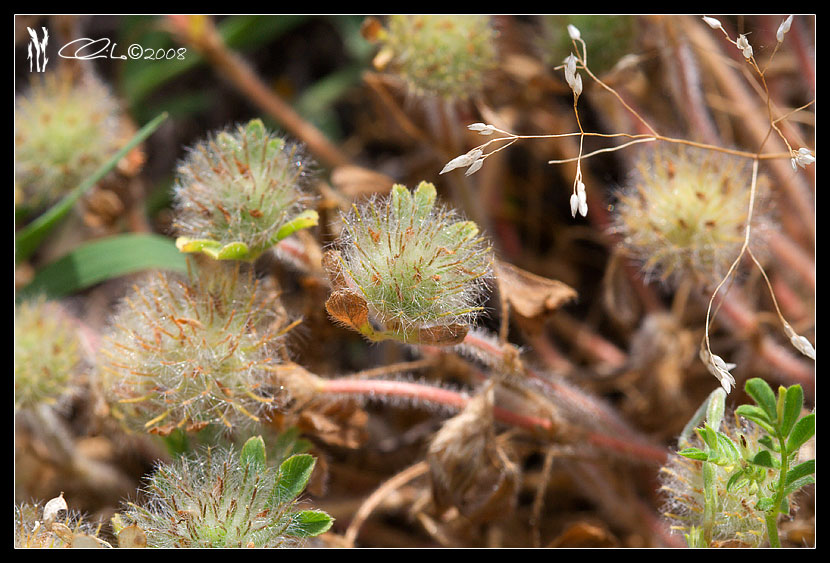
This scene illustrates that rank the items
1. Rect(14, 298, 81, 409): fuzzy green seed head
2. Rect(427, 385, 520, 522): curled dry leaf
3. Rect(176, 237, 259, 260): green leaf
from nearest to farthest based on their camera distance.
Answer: Rect(176, 237, 259, 260): green leaf < Rect(427, 385, 520, 522): curled dry leaf < Rect(14, 298, 81, 409): fuzzy green seed head

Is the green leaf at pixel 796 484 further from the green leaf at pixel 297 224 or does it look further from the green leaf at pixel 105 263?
the green leaf at pixel 105 263

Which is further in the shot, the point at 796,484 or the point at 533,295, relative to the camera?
the point at 533,295

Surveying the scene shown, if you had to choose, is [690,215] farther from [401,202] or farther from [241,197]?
[241,197]

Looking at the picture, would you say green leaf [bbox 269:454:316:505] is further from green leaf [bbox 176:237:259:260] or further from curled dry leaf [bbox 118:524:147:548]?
green leaf [bbox 176:237:259:260]

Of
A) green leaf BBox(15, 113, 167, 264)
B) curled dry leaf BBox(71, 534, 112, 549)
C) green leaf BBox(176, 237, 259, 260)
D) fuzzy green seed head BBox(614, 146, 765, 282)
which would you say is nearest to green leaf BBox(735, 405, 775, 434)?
fuzzy green seed head BBox(614, 146, 765, 282)

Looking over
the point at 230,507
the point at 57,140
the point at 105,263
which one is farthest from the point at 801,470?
A: the point at 57,140

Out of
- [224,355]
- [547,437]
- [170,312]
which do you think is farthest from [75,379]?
[547,437]

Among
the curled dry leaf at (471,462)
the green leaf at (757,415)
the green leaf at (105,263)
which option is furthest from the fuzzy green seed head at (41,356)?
the green leaf at (757,415)
